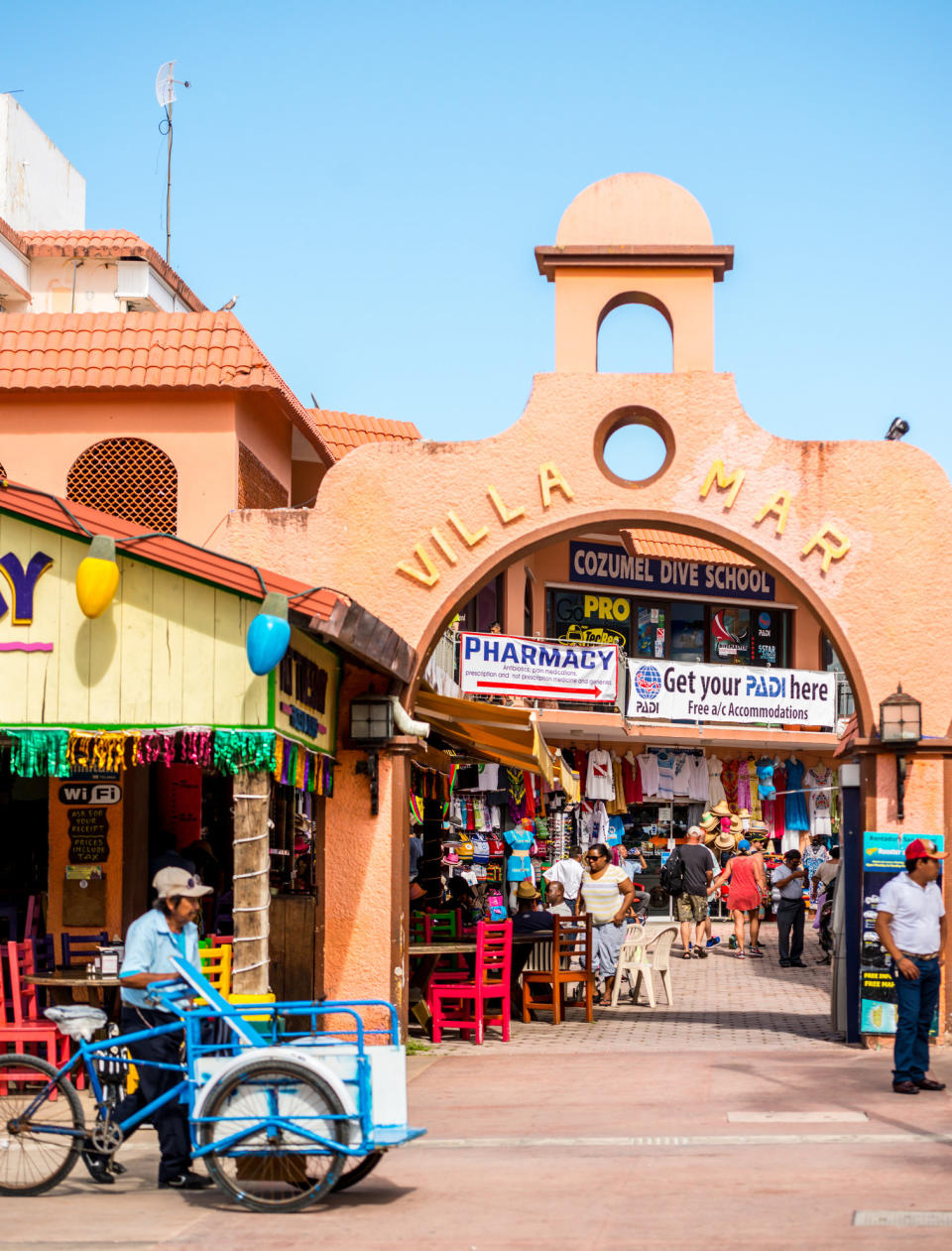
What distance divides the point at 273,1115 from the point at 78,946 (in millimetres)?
5464

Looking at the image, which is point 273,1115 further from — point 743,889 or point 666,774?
point 666,774

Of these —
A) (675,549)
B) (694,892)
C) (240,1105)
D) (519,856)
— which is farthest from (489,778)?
(240,1105)

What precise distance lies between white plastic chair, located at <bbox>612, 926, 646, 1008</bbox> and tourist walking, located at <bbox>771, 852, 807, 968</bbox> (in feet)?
12.8

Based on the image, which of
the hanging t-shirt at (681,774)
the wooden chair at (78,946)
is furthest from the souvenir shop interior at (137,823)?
the hanging t-shirt at (681,774)

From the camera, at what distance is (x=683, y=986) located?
1866cm

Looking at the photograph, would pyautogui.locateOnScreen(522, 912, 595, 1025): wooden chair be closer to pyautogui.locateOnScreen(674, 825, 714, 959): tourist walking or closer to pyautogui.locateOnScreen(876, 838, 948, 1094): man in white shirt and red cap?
pyautogui.locateOnScreen(876, 838, 948, 1094): man in white shirt and red cap

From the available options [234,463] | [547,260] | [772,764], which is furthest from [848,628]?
[772,764]

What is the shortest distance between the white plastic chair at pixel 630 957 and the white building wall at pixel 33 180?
58.5 ft

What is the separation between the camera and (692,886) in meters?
21.3

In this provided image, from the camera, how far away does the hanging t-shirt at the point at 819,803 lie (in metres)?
30.7

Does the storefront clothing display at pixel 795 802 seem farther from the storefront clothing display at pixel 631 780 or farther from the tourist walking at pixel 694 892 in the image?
the tourist walking at pixel 694 892

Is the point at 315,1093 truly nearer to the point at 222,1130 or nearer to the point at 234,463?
the point at 222,1130

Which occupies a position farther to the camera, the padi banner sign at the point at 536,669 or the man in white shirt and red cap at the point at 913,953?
the padi banner sign at the point at 536,669

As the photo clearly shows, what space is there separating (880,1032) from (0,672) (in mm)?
7116
